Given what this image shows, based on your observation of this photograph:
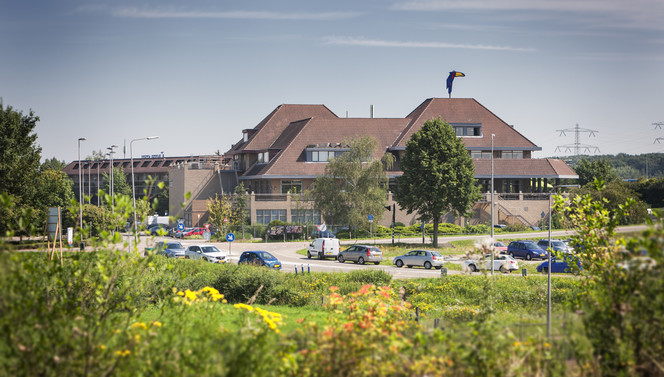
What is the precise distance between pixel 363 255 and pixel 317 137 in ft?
111

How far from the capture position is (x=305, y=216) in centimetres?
7088

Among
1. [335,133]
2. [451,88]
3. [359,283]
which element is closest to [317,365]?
[359,283]

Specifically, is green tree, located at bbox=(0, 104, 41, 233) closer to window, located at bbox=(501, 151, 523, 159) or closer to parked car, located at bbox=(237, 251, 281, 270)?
parked car, located at bbox=(237, 251, 281, 270)

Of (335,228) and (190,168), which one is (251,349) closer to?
(335,228)

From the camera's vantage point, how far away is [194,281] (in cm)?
2600

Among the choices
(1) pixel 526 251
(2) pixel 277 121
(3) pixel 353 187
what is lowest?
(1) pixel 526 251

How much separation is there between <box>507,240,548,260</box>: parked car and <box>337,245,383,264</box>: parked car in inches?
431

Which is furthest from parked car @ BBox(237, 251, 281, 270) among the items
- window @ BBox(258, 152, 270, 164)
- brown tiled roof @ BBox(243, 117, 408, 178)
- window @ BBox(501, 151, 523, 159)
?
window @ BBox(501, 151, 523, 159)

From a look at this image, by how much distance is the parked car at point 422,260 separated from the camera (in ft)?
145

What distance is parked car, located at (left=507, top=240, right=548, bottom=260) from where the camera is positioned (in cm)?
4962

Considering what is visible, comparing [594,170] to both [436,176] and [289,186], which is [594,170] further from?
[436,176]

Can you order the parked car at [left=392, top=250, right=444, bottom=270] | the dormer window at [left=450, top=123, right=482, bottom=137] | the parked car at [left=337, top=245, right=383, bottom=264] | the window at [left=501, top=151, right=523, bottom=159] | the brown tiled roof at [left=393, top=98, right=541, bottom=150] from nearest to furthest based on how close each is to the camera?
the parked car at [left=392, top=250, right=444, bottom=270]
the parked car at [left=337, top=245, right=383, bottom=264]
the brown tiled roof at [left=393, top=98, right=541, bottom=150]
the dormer window at [left=450, top=123, right=482, bottom=137]
the window at [left=501, top=151, right=523, bottom=159]

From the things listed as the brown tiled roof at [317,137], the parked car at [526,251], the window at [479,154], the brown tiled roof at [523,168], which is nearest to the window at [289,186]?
the brown tiled roof at [317,137]

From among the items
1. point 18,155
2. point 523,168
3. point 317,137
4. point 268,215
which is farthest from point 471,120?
point 18,155
